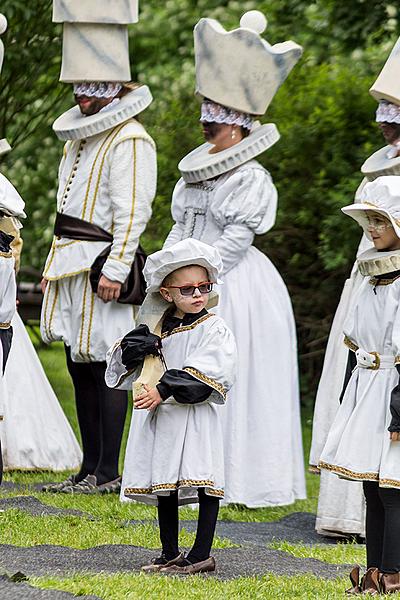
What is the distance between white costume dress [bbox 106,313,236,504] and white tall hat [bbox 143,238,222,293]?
0.68ft

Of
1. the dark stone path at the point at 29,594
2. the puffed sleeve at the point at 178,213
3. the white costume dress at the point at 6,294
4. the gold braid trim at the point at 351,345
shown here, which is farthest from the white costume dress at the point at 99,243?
the dark stone path at the point at 29,594

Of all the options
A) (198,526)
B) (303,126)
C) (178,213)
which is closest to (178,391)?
(198,526)

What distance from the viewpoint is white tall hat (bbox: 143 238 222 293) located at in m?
6.06

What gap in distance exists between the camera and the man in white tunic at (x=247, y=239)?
8.26 meters

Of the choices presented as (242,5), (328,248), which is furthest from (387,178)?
(242,5)

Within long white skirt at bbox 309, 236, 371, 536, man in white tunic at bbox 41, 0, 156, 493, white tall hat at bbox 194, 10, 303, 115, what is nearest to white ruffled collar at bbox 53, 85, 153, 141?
man in white tunic at bbox 41, 0, 156, 493


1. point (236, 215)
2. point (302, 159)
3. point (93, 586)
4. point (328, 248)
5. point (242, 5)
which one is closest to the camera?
point (93, 586)

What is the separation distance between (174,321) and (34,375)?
12.0 ft

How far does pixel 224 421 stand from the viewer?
8266 mm

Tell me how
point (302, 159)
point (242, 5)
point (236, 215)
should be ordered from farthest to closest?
point (242, 5), point (302, 159), point (236, 215)

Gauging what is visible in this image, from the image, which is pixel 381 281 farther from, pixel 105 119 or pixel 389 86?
pixel 105 119

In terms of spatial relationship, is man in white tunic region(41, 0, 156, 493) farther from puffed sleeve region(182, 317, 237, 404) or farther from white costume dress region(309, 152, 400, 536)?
puffed sleeve region(182, 317, 237, 404)

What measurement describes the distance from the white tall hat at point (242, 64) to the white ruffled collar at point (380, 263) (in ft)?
8.95

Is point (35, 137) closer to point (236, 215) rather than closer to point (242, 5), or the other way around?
point (242, 5)
